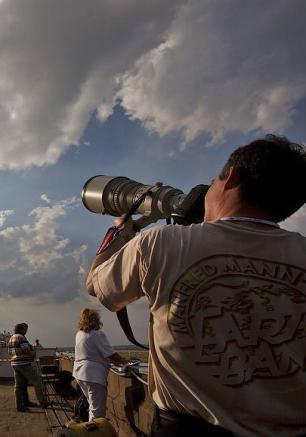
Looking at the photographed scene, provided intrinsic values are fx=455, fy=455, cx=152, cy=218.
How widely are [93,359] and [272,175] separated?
4.81 metres

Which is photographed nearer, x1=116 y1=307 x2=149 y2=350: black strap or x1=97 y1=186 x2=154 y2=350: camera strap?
x1=97 y1=186 x2=154 y2=350: camera strap

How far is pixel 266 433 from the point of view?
151 cm

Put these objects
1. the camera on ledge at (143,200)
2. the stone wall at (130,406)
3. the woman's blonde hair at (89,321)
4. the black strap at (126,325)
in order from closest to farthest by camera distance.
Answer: the black strap at (126,325) < the camera on ledge at (143,200) < the stone wall at (130,406) < the woman's blonde hair at (89,321)

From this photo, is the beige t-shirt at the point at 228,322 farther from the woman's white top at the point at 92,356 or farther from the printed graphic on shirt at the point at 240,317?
the woman's white top at the point at 92,356

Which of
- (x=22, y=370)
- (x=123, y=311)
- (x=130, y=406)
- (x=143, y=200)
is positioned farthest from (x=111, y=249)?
(x=22, y=370)

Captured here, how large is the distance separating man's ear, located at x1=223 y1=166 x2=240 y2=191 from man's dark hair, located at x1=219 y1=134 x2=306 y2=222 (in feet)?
0.05

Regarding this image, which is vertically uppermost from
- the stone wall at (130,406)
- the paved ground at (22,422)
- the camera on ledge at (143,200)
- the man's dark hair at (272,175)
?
the camera on ledge at (143,200)

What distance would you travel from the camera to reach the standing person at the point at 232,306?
5.06 feet

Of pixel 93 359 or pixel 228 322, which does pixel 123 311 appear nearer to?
pixel 228 322

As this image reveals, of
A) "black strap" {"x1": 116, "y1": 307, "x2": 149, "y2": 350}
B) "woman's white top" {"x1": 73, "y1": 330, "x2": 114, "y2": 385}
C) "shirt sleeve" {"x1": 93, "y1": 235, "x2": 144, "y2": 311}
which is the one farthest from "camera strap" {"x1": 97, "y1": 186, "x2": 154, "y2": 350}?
"woman's white top" {"x1": 73, "y1": 330, "x2": 114, "y2": 385}

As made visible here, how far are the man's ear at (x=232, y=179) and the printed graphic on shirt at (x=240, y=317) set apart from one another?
1.08 feet

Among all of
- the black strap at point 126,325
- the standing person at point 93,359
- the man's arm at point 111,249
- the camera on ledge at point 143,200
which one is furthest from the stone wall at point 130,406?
the man's arm at point 111,249

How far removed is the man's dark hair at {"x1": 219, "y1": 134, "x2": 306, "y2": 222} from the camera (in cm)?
178

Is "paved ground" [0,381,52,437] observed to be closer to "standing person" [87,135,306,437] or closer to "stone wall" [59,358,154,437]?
"stone wall" [59,358,154,437]
